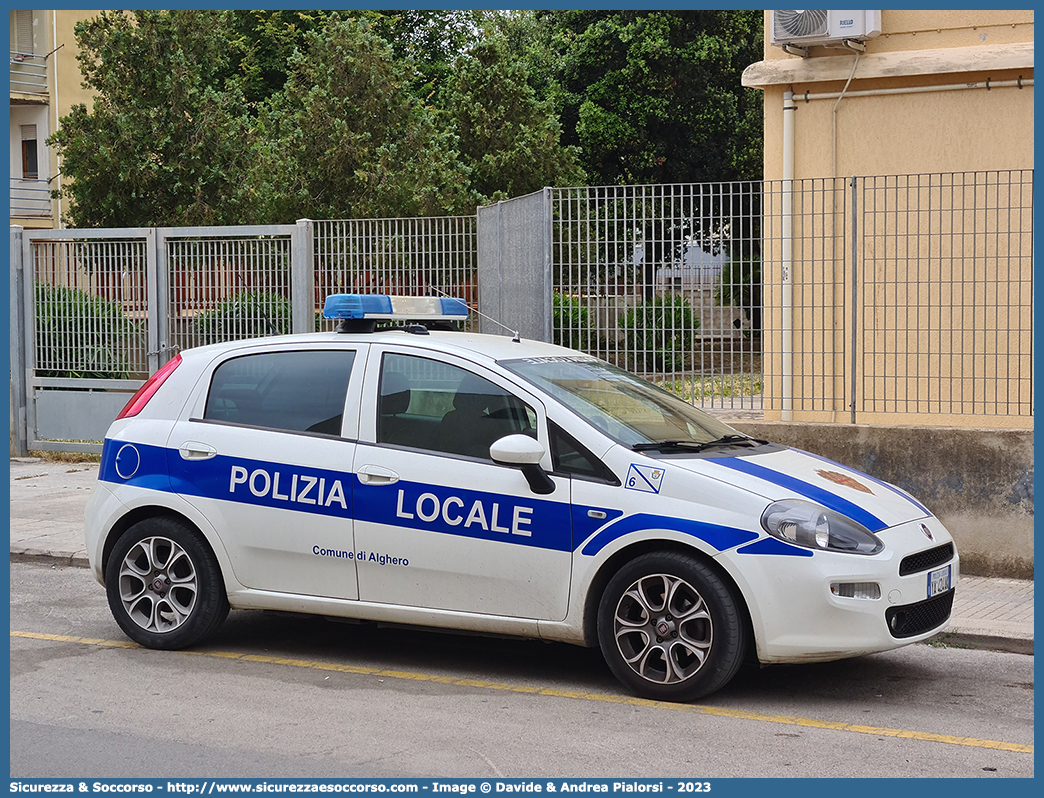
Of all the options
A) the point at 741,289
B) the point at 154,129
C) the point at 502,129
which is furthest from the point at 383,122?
the point at 741,289

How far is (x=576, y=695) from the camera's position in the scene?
585 cm

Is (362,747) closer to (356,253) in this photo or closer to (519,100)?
(356,253)

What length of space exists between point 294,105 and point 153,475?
17118 mm

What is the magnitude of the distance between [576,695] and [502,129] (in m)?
22.3

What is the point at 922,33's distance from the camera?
11.0m

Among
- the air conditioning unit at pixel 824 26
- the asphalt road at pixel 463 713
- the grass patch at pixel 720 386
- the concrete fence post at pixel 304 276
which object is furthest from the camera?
the concrete fence post at pixel 304 276

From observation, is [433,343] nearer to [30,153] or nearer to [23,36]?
[30,153]

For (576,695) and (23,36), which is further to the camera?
(23,36)

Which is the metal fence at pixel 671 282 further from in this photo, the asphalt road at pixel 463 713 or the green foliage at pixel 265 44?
the green foliage at pixel 265 44

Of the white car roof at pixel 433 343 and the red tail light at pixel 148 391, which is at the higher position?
the white car roof at pixel 433 343

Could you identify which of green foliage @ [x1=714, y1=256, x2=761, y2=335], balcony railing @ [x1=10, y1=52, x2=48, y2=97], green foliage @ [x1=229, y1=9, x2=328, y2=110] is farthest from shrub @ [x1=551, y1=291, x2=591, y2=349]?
balcony railing @ [x1=10, y1=52, x2=48, y2=97]

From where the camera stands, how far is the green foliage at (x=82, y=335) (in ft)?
47.4

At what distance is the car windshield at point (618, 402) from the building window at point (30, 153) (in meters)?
33.0

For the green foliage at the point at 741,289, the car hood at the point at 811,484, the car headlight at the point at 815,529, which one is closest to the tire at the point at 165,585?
the car hood at the point at 811,484
